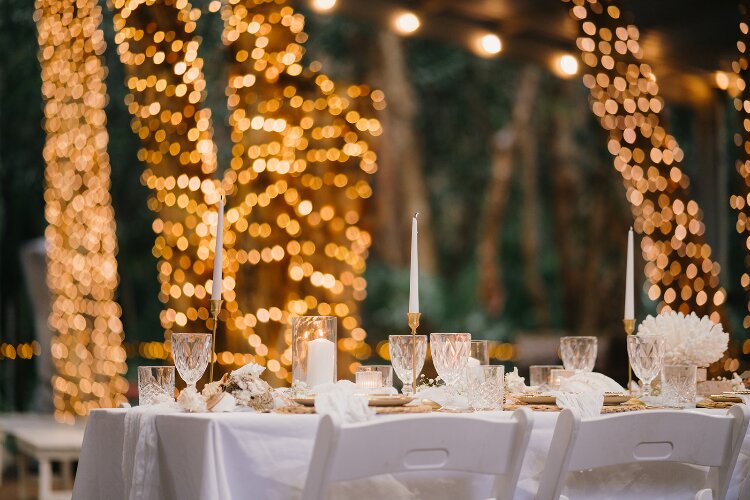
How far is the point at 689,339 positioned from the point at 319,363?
3.20 ft

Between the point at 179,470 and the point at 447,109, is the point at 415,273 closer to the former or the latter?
the point at 179,470

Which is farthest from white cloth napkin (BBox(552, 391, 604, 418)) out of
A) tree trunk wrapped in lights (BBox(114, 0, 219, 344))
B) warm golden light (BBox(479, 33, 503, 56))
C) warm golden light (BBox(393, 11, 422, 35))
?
warm golden light (BBox(479, 33, 503, 56))

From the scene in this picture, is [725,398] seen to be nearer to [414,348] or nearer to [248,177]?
[414,348]

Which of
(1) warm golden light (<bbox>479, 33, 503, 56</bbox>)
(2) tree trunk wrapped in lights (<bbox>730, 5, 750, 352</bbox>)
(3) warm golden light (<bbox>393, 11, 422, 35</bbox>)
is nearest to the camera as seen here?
(2) tree trunk wrapped in lights (<bbox>730, 5, 750, 352</bbox>)

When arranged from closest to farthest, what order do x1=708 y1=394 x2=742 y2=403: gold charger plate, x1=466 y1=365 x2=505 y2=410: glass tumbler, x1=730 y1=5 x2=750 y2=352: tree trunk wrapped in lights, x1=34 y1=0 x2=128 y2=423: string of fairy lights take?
x1=466 y1=365 x2=505 y2=410: glass tumbler
x1=708 y1=394 x2=742 y2=403: gold charger plate
x1=730 y1=5 x2=750 y2=352: tree trunk wrapped in lights
x1=34 y1=0 x2=128 y2=423: string of fairy lights

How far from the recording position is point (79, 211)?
219 inches

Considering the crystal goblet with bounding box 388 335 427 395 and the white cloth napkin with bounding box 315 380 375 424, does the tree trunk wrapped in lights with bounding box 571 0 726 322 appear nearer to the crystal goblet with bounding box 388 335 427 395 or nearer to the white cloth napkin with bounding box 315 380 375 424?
the crystal goblet with bounding box 388 335 427 395

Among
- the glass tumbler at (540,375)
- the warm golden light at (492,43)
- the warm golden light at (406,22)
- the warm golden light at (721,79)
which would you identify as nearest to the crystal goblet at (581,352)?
the glass tumbler at (540,375)

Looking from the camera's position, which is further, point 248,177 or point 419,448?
point 248,177

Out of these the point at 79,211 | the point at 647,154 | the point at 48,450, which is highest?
the point at 647,154

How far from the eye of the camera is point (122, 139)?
916 centimetres

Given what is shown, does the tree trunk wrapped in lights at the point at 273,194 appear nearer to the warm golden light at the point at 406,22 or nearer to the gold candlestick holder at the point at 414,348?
the warm golden light at the point at 406,22

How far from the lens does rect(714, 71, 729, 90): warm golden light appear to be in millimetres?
6520

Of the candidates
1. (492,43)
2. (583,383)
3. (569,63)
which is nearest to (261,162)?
(492,43)
